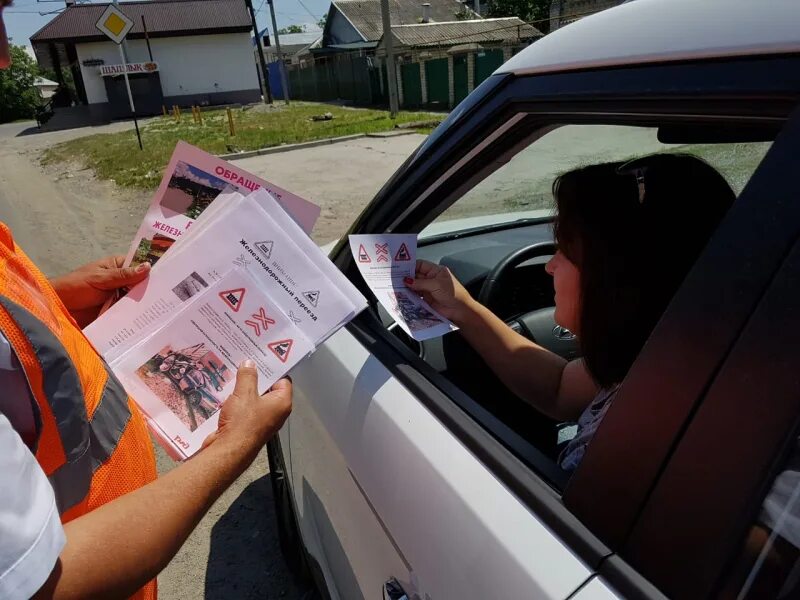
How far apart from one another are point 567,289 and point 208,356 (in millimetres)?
748

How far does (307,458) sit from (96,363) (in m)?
0.75

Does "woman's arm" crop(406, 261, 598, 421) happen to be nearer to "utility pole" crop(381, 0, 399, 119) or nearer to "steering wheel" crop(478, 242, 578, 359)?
"steering wheel" crop(478, 242, 578, 359)

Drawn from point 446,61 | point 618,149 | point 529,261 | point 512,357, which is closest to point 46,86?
point 446,61

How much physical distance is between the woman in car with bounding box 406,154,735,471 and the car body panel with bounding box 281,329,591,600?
256 mm

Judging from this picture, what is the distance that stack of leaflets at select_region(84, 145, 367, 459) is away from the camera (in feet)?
3.65

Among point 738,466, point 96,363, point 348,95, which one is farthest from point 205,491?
point 348,95

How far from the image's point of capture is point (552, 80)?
1.07m

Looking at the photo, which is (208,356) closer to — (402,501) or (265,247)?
(265,247)

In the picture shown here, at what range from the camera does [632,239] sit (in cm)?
113

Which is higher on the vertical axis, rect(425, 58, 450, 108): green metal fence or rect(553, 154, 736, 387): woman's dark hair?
rect(553, 154, 736, 387): woman's dark hair

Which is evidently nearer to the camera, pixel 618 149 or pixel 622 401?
pixel 622 401

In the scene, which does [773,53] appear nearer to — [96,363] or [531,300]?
[96,363]

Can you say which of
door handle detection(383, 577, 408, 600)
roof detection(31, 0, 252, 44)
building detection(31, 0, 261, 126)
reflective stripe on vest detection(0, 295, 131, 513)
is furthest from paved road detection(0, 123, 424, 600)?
roof detection(31, 0, 252, 44)

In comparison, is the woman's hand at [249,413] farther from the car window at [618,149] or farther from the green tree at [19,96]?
the green tree at [19,96]
